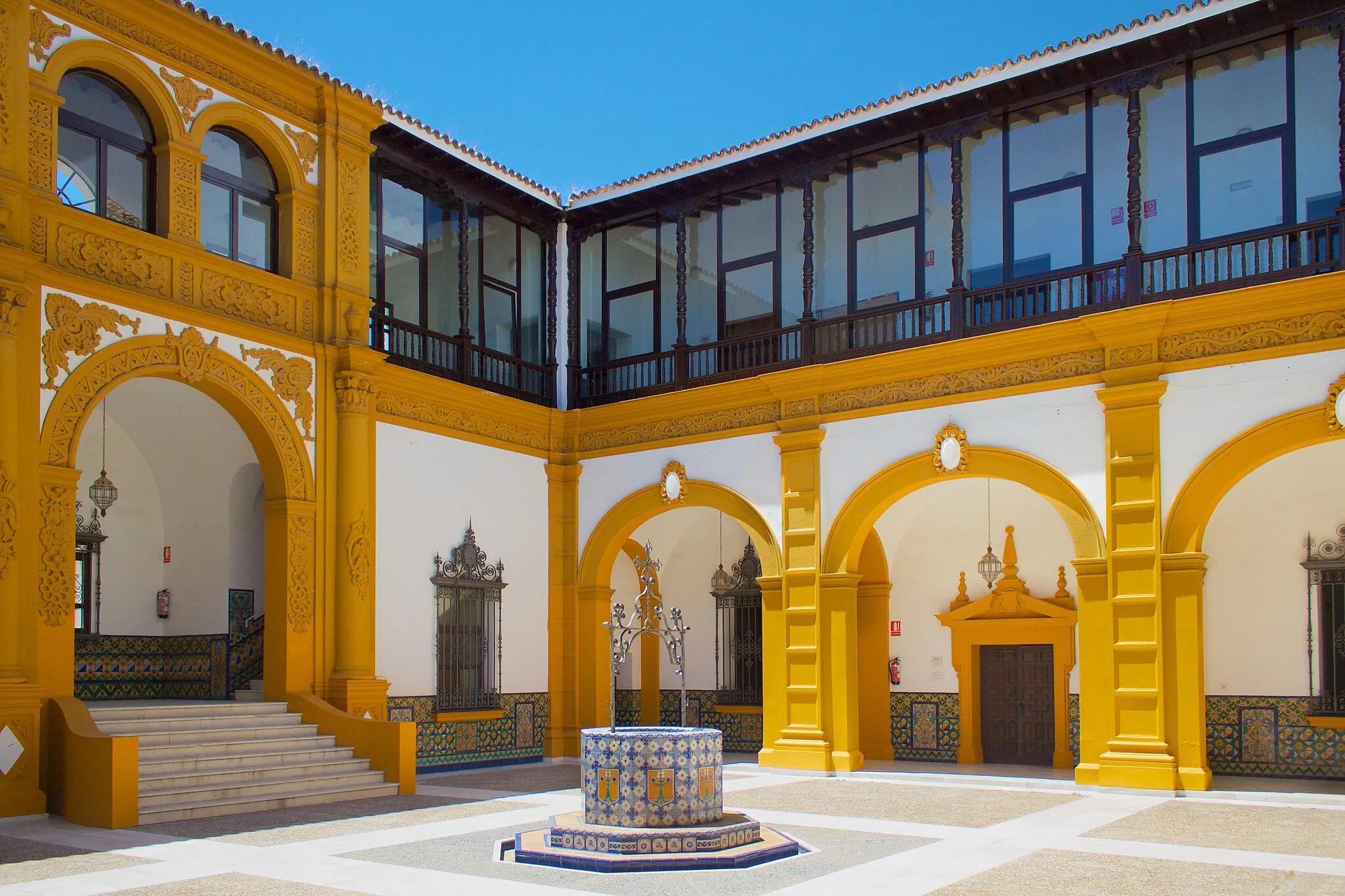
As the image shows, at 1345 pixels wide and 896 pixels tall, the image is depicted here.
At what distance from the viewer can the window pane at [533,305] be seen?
17.0m

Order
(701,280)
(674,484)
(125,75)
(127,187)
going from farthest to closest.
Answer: (701,280), (674,484), (127,187), (125,75)

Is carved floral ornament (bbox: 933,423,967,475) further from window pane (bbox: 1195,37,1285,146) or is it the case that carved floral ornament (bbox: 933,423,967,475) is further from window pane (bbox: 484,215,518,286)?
window pane (bbox: 484,215,518,286)

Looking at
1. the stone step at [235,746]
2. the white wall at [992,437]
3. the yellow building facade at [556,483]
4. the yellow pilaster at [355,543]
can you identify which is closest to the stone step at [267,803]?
the yellow building facade at [556,483]

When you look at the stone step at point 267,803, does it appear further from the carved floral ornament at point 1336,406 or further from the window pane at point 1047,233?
the carved floral ornament at point 1336,406

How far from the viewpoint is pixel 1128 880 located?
754 centimetres

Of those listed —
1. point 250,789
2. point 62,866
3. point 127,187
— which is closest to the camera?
point 62,866

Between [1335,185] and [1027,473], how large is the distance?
4196mm

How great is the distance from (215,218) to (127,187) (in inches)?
43.8

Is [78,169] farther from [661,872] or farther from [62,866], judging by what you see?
[661,872]

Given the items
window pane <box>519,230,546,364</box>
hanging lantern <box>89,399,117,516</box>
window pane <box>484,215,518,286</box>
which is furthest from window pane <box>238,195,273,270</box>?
window pane <box>519,230,546,364</box>

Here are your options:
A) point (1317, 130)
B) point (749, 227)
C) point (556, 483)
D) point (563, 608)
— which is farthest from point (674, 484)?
point (1317, 130)

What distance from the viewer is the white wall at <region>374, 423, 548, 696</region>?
46.2 feet

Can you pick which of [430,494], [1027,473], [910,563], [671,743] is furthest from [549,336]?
[671,743]

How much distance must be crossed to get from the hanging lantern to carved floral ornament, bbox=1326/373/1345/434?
12411 mm
